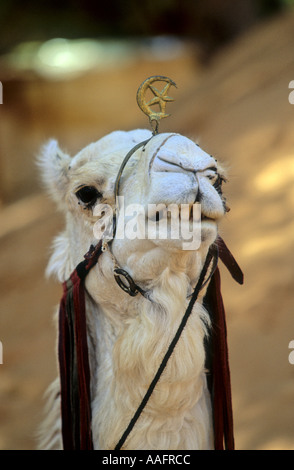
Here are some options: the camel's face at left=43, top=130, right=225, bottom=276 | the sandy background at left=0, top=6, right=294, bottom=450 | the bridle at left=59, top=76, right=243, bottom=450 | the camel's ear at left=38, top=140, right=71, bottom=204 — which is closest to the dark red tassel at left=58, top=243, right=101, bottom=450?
the bridle at left=59, top=76, right=243, bottom=450

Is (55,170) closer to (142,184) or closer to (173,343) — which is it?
(142,184)

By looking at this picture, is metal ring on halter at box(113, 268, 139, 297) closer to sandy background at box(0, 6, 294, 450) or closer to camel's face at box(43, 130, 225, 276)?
camel's face at box(43, 130, 225, 276)

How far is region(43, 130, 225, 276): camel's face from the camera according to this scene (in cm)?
212

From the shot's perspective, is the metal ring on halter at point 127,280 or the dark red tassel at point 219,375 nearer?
the metal ring on halter at point 127,280

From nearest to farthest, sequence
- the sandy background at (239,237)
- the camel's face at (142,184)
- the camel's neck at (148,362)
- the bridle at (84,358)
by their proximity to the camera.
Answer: the camel's face at (142,184)
the camel's neck at (148,362)
the bridle at (84,358)
the sandy background at (239,237)

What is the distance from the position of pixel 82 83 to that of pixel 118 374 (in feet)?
33.1

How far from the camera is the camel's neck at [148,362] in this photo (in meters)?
2.28

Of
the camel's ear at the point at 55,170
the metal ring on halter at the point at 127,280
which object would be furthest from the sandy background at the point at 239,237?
the metal ring on halter at the point at 127,280

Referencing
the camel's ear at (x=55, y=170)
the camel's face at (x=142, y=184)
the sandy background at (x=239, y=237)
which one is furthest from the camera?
the sandy background at (x=239, y=237)

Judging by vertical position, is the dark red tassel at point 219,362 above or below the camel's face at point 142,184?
below

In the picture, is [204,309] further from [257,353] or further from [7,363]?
[7,363]

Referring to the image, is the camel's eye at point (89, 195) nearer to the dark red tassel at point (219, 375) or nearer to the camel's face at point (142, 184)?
the camel's face at point (142, 184)

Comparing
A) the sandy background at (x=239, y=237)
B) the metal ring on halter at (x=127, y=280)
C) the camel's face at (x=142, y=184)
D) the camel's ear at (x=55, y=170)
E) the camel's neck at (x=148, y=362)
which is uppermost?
the sandy background at (x=239, y=237)

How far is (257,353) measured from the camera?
5.58 m
